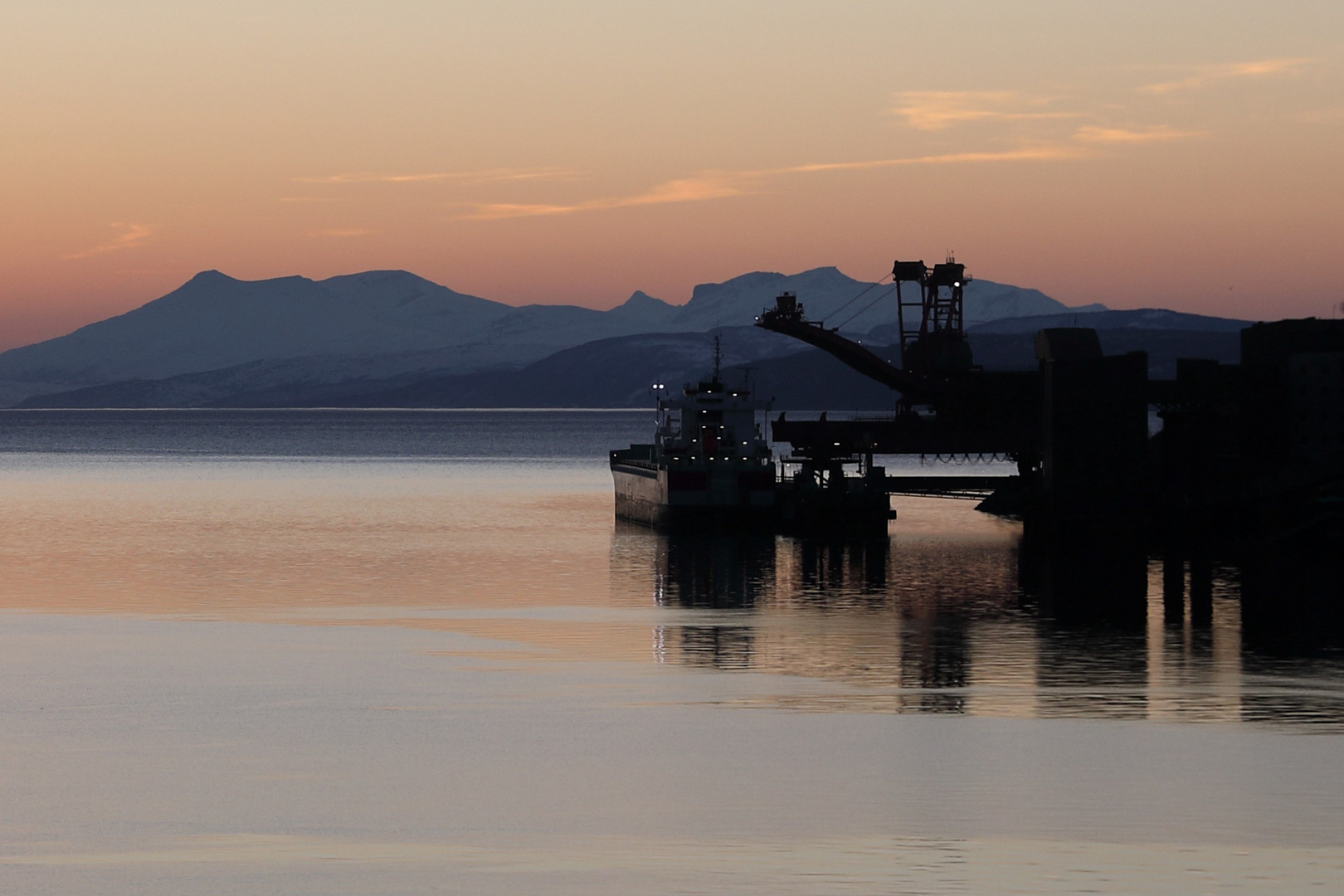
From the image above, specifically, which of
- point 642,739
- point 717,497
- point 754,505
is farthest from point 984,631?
point 717,497

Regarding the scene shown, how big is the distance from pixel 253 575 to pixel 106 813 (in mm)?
36114

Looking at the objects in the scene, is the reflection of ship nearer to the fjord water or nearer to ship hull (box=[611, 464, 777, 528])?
ship hull (box=[611, 464, 777, 528])

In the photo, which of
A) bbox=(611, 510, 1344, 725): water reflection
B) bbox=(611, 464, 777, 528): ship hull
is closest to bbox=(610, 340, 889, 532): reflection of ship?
bbox=(611, 464, 777, 528): ship hull

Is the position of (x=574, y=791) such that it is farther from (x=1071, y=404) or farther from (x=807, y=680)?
(x=1071, y=404)

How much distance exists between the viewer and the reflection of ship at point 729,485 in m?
74.8

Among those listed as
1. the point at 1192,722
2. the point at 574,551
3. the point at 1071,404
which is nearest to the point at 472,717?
the point at 1192,722

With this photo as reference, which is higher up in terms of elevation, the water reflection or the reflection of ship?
the reflection of ship

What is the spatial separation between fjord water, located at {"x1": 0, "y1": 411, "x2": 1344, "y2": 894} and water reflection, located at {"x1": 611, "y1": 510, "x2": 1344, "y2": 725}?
19 centimetres

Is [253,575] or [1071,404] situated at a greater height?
[1071,404]

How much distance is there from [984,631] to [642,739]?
17.0m

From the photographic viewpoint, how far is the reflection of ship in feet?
245

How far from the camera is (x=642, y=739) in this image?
83.5ft

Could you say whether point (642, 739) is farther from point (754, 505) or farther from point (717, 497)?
point (717, 497)

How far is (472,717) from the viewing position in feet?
90.2
